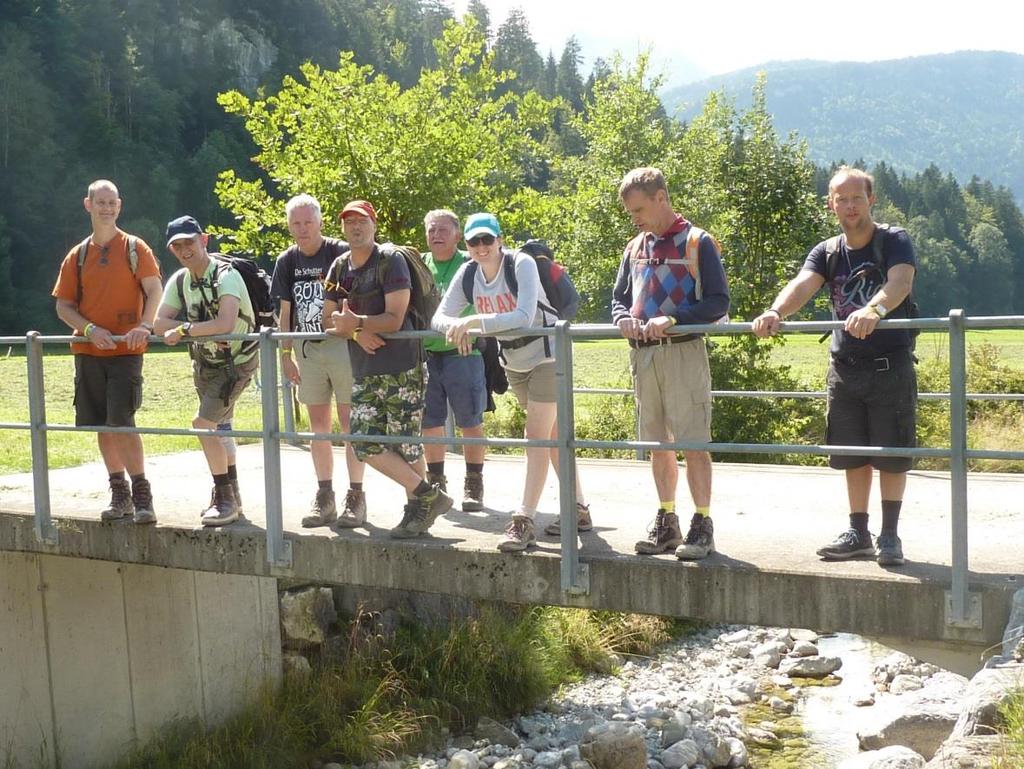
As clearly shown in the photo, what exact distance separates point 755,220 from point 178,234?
574 inches

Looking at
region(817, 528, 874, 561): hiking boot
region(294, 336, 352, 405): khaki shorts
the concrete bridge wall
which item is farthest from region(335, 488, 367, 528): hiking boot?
the concrete bridge wall

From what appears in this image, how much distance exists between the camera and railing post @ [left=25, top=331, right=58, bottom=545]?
7.83 metres

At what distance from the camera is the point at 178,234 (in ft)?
23.3

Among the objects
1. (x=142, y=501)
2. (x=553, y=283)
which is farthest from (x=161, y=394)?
(x=553, y=283)

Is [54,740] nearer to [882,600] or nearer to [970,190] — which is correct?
[882,600]

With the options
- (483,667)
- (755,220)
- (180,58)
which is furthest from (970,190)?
(483,667)

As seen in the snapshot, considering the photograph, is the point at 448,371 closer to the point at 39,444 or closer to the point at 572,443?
the point at 572,443

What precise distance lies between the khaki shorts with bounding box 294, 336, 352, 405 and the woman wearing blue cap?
942mm

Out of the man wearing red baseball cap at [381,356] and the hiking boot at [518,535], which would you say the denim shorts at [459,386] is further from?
the hiking boot at [518,535]

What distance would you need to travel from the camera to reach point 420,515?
261 inches

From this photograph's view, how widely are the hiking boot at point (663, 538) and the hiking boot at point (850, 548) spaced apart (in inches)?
27.7

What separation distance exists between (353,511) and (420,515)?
1.98 feet

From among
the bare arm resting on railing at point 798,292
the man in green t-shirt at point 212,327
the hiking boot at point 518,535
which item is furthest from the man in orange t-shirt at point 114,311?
the bare arm resting on railing at point 798,292

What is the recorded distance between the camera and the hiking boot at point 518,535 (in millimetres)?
6168
